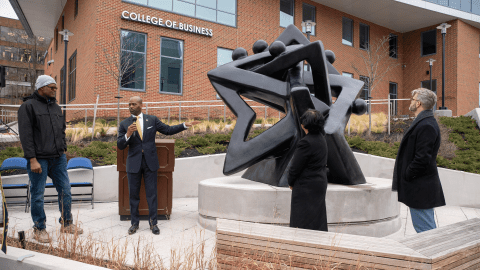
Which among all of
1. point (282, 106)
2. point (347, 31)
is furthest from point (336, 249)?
point (347, 31)

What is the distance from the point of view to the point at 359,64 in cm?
2459

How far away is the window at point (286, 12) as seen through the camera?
21141mm

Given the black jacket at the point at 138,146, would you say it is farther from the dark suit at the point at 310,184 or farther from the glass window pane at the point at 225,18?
the glass window pane at the point at 225,18

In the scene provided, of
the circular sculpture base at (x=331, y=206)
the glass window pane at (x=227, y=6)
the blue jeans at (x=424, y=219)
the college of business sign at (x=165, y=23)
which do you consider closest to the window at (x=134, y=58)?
the college of business sign at (x=165, y=23)

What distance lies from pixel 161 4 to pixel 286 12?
818 cm

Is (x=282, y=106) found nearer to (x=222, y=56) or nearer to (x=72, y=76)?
(x=222, y=56)

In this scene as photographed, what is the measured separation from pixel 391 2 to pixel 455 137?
13909 millimetres

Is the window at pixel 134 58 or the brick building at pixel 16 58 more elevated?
the brick building at pixel 16 58

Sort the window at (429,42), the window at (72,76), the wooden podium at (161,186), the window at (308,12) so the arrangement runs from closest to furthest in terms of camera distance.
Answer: the wooden podium at (161,186), the window at (72,76), the window at (308,12), the window at (429,42)

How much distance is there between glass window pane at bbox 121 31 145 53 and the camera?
629 inches

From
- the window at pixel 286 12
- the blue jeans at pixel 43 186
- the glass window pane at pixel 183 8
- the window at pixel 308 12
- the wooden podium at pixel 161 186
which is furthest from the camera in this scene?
the window at pixel 308 12

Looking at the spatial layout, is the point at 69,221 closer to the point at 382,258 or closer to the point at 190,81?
the point at 382,258

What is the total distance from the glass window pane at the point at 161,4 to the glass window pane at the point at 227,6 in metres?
2.88

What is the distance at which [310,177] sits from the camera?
3262 mm
